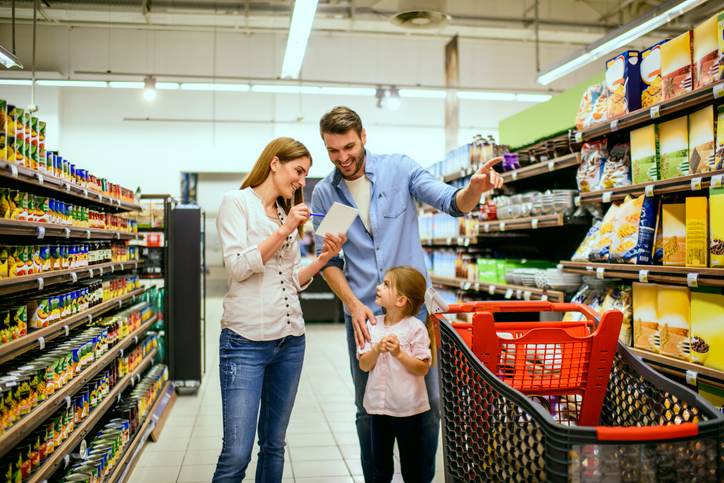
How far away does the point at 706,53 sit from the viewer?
107 inches

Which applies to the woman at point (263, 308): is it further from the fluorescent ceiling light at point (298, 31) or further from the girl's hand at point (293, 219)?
the fluorescent ceiling light at point (298, 31)

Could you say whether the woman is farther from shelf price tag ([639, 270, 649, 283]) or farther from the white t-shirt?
shelf price tag ([639, 270, 649, 283])

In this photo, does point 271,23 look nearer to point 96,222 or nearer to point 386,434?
point 96,222

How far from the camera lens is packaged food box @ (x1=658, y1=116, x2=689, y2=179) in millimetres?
2896

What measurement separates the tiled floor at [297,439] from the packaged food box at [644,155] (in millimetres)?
2034

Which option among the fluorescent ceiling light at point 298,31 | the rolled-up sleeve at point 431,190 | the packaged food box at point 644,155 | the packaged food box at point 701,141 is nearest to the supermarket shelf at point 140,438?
the rolled-up sleeve at point 431,190

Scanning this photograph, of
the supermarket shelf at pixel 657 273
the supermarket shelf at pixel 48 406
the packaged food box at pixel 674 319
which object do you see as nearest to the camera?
the supermarket shelf at pixel 48 406

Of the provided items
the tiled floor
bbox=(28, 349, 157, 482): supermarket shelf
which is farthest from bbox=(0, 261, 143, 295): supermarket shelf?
the tiled floor

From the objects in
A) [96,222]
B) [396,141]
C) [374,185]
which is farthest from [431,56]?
[374,185]

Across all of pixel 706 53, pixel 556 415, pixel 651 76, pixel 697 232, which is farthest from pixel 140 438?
pixel 706 53

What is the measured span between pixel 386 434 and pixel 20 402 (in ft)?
4.70

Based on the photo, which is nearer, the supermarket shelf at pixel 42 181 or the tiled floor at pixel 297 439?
the supermarket shelf at pixel 42 181

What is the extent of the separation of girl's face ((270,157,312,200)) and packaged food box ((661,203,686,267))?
5.93 ft

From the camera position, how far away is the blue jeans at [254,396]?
7.10 ft
